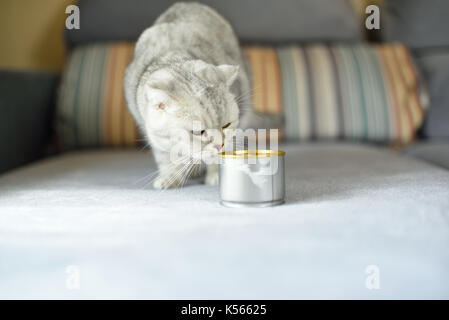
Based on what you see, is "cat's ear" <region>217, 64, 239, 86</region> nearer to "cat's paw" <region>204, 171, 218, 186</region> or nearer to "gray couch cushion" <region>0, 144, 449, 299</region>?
"cat's paw" <region>204, 171, 218, 186</region>

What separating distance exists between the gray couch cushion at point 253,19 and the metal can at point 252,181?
1.26m

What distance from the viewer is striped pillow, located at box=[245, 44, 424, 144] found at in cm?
195

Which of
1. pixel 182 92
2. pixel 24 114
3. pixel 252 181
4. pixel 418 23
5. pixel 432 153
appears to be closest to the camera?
pixel 252 181

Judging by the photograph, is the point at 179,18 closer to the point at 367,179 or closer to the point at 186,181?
the point at 186,181

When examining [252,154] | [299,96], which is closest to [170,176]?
[252,154]

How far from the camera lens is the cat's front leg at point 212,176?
1.28 m

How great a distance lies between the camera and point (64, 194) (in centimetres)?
115

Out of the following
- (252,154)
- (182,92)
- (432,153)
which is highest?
(182,92)

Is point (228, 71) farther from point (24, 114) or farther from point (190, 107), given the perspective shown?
point (24, 114)

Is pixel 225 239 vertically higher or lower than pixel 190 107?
lower

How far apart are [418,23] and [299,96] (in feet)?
2.22

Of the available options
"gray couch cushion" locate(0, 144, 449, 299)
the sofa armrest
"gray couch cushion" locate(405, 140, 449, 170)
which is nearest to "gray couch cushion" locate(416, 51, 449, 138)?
"gray couch cushion" locate(405, 140, 449, 170)

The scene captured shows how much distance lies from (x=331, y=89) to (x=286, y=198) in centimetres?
102

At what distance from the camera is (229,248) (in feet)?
2.62
